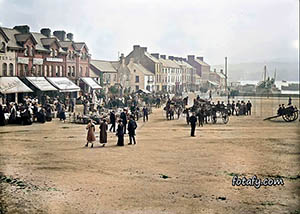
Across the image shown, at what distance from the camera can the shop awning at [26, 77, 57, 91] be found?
1193cm

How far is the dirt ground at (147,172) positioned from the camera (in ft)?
16.8

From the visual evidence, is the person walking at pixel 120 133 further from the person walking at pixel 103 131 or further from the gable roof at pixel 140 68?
the gable roof at pixel 140 68

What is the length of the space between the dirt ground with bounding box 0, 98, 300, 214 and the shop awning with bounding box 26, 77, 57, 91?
6.06 feet

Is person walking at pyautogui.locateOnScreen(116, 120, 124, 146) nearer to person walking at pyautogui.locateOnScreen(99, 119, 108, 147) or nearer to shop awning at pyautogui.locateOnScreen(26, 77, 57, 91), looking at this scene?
person walking at pyautogui.locateOnScreen(99, 119, 108, 147)

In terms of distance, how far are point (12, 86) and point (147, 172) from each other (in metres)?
6.65

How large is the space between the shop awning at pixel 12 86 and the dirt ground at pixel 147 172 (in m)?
1.17

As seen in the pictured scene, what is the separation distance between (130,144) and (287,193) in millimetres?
4318

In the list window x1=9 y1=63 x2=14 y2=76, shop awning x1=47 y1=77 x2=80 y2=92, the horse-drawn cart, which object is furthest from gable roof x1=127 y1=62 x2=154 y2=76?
the horse-drawn cart

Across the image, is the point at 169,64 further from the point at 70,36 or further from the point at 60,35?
the point at 60,35

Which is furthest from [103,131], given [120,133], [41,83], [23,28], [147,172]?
[41,83]

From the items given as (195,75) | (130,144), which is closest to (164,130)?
(130,144)

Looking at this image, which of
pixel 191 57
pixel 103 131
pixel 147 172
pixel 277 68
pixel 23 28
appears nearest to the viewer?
pixel 147 172

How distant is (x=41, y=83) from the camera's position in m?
12.2

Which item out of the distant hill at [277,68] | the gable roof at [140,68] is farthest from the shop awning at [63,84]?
the distant hill at [277,68]
